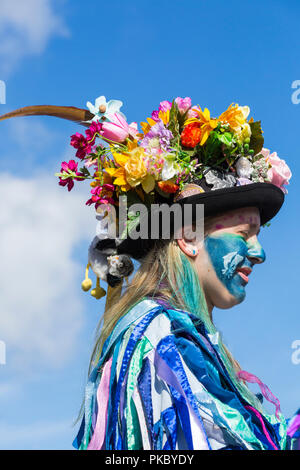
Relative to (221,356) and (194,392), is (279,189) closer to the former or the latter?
(221,356)

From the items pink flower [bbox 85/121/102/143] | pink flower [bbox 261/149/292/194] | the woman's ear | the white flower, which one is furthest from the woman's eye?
pink flower [bbox 85/121/102/143]

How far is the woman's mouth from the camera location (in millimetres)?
3698

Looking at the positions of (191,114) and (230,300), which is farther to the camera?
(191,114)

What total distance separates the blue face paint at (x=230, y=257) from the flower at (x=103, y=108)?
1077 millimetres

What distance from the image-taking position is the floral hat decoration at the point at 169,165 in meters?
3.79

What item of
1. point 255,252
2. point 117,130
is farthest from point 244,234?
point 117,130

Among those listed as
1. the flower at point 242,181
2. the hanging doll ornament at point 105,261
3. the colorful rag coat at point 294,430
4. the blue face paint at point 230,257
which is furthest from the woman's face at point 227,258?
the colorful rag coat at point 294,430

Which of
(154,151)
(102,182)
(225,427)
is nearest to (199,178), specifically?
(154,151)

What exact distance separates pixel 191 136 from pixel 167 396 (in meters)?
1.59

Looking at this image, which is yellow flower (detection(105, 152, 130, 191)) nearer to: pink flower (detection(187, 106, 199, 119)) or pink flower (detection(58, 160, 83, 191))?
pink flower (detection(58, 160, 83, 191))

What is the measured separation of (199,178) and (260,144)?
0.61 metres

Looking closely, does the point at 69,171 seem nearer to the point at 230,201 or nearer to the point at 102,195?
the point at 102,195

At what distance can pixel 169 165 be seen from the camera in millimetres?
3775

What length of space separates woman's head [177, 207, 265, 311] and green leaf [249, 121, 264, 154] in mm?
598
